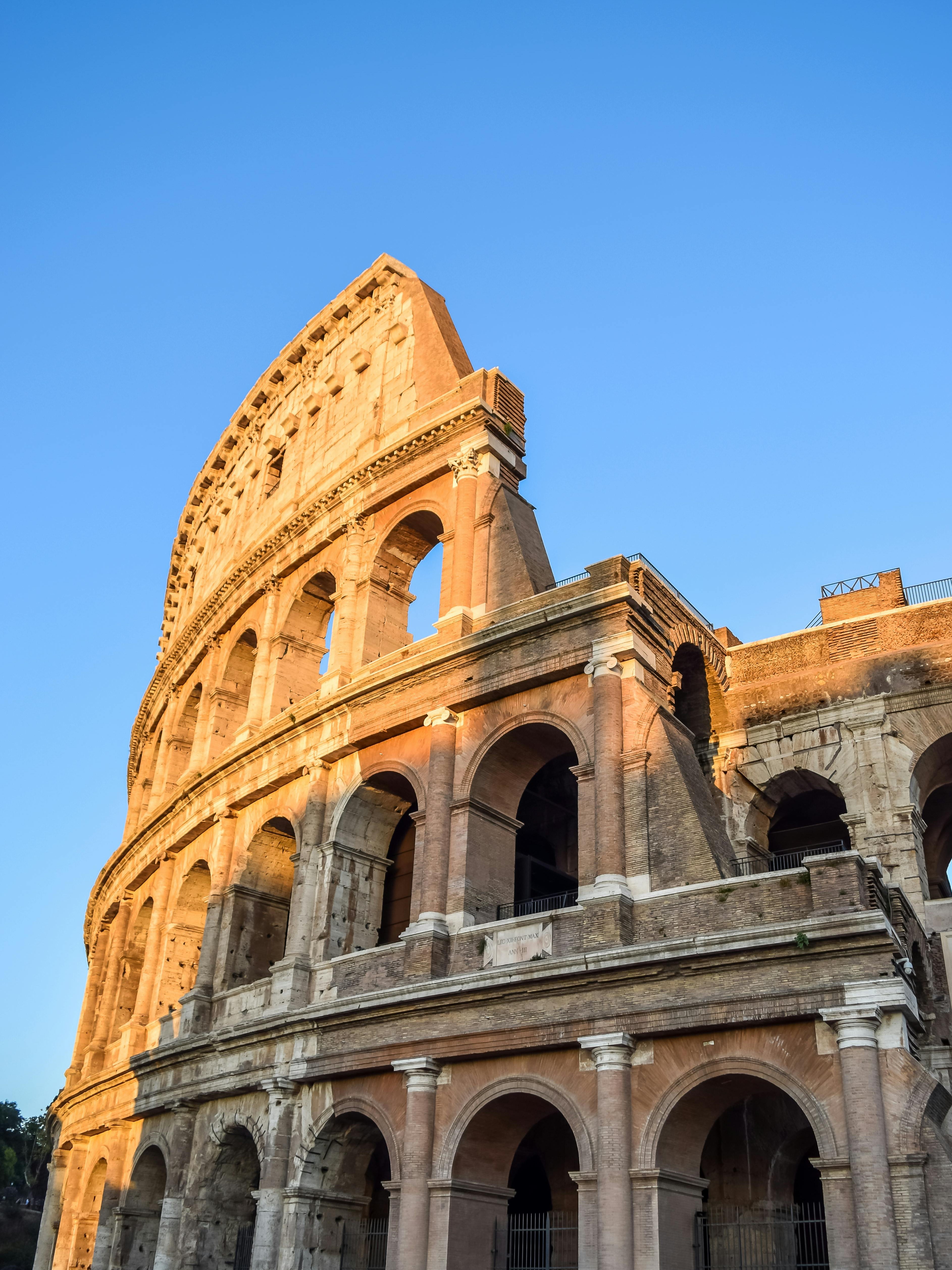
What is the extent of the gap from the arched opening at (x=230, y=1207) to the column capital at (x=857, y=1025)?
10055 millimetres

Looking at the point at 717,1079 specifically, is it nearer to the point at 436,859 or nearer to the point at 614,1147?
the point at 614,1147

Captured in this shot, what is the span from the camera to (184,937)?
22984mm

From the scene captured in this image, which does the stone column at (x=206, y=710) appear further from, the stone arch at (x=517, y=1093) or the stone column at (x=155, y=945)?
the stone arch at (x=517, y=1093)

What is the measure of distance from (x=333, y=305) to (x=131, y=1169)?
1795cm

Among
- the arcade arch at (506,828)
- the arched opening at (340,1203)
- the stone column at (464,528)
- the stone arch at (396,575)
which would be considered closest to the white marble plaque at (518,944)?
the arcade arch at (506,828)

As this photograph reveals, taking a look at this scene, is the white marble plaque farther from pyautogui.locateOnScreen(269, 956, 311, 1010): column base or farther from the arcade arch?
pyautogui.locateOnScreen(269, 956, 311, 1010): column base

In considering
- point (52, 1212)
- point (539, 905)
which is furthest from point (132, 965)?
point (539, 905)

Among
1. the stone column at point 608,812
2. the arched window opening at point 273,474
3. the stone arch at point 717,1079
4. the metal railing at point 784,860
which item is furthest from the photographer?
the arched window opening at point 273,474

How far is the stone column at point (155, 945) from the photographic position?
22.5m

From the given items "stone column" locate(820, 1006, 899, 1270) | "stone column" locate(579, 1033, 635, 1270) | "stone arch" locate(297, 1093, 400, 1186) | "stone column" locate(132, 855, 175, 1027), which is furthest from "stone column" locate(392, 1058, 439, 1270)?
"stone column" locate(132, 855, 175, 1027)

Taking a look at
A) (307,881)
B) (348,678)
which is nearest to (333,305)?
(348,678)

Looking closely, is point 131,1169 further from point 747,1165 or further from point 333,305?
point 333,305

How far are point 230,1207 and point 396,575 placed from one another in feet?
35.2

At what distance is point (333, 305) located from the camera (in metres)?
26.4
